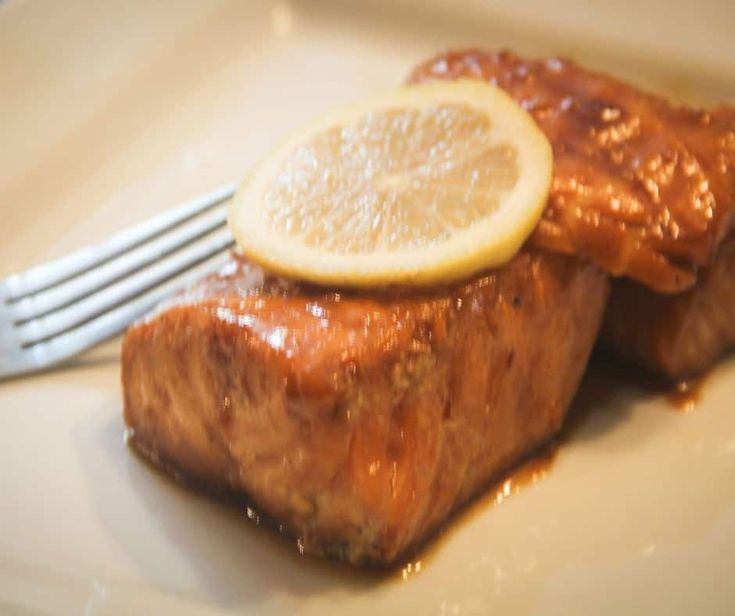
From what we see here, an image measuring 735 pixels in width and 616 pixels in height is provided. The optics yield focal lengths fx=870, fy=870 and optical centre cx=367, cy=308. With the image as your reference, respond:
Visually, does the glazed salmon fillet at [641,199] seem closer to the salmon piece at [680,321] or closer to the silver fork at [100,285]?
the salmon piece at [680,321]

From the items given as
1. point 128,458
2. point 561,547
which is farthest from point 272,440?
point 561,547

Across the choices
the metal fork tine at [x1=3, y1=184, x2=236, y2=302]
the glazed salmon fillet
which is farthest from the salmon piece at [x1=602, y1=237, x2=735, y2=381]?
the metal fork tine at [x1=3, y1=184, x2=236, y2=302]

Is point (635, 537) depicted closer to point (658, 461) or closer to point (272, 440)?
point (658, 461)

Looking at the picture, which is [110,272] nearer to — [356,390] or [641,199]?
[356,390]

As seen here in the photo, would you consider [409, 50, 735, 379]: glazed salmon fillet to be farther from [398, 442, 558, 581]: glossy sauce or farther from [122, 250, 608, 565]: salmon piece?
[398, 442, 558, 581]: glossy sauce

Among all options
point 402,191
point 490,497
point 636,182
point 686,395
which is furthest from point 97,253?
point 686,395
